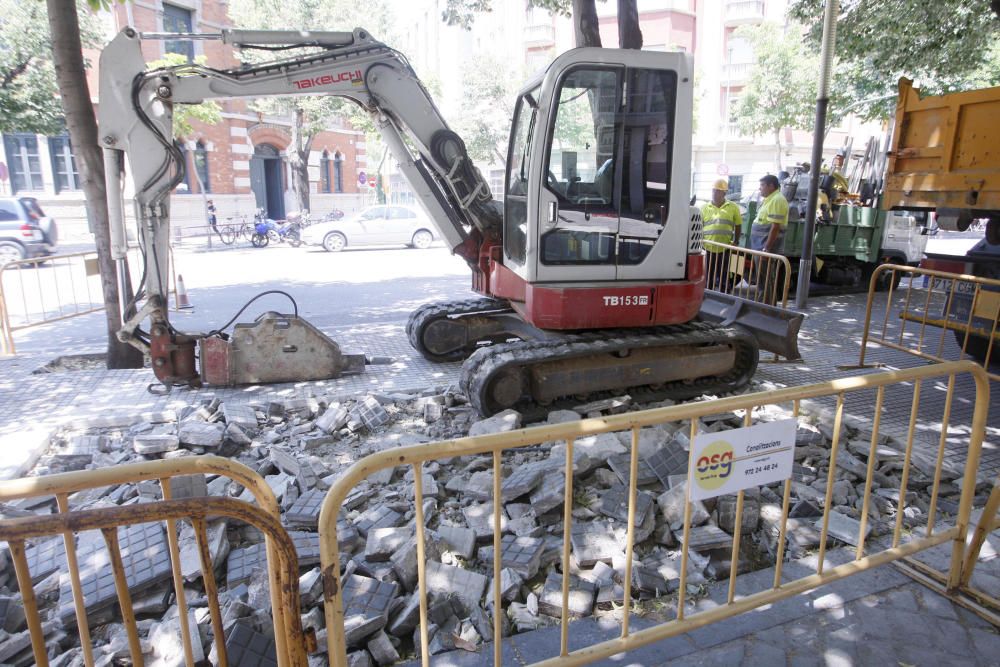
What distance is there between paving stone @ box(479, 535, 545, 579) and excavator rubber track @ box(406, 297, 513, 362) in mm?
4047

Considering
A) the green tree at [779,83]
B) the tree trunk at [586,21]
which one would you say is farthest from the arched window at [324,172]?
the tree trunk at [586,21]

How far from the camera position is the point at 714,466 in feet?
8.49

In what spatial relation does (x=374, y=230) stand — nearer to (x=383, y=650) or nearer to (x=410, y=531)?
(x=410, y=531)

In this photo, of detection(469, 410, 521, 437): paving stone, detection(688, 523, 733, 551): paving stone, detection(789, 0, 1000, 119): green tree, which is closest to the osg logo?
detection(688, 523, 733, 551): paving stone

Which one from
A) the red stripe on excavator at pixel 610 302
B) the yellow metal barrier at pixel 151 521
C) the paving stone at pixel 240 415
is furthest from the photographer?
the red stripe on excavator at pixel 610 302

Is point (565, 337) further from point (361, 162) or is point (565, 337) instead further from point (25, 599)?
point (361, 162)

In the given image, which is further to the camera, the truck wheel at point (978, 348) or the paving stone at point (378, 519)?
the truck wheel at point (978, 348)

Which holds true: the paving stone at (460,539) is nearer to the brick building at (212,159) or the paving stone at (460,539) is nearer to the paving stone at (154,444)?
the paving stone at (154,444)

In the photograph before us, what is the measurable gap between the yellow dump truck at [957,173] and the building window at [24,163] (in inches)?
1123

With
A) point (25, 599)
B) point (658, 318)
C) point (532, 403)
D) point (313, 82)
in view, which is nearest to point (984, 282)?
point (658, 318)

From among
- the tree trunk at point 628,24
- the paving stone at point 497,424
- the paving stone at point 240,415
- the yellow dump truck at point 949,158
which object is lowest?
the paving stone at point 240,415

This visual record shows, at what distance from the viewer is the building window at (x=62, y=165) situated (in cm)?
2517

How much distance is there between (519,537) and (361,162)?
119 feet

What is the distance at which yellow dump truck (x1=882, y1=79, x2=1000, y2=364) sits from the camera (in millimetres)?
5734
